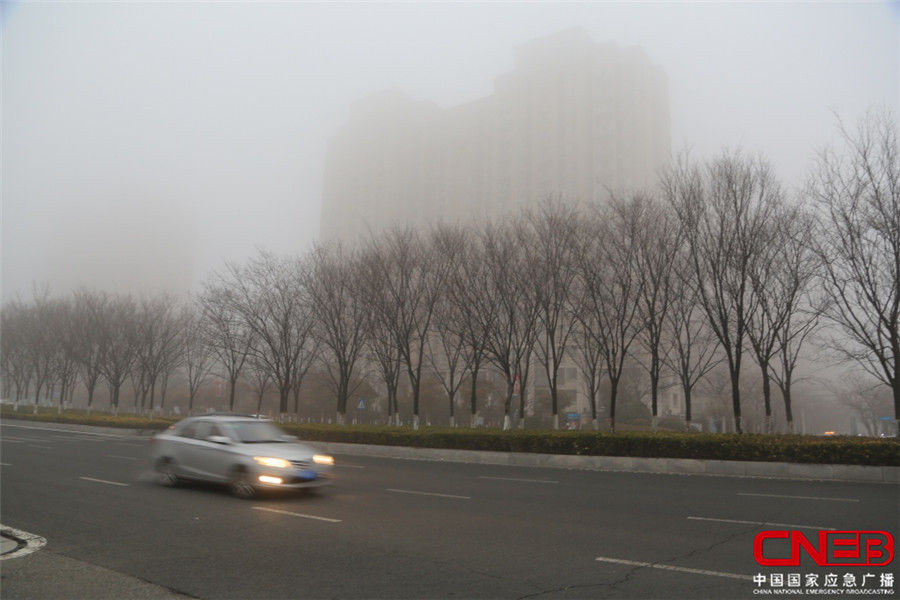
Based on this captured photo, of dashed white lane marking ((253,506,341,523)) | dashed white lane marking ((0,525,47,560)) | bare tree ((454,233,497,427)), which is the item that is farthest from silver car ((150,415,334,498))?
bare tree ((454,233,497,427))

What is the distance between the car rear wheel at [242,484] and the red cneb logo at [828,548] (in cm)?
841

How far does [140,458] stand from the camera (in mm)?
20141

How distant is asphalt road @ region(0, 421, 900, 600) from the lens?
6.19m

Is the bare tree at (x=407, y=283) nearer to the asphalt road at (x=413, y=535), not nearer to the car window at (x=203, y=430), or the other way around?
the asphalt road at (x=413, y=535)

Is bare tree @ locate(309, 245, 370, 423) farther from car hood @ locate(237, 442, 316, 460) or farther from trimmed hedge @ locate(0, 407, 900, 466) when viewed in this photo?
car hood @ locate(237, 442, 316, 460)

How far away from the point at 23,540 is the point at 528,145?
82.8 m

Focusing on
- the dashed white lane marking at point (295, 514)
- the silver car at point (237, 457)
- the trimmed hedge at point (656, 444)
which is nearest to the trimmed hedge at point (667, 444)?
the trimmed hedge at point (656, 444)

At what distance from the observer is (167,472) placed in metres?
13.2

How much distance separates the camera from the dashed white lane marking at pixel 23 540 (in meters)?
7.20

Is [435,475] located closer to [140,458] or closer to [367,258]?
[140,458]

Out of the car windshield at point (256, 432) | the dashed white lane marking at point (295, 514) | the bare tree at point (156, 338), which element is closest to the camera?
the dashed white lane marking at point (295, 514)

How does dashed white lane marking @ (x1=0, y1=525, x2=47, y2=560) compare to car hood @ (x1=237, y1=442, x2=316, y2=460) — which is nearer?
dashed white lane marking @ (x1=0, y1=525, x2=47, y2=560)

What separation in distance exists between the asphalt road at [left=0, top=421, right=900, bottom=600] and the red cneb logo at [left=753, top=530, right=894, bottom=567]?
23 cm

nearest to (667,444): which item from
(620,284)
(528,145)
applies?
(620,284)
